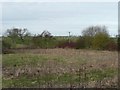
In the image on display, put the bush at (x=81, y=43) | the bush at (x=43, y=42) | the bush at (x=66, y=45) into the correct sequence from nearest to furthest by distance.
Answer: the bush at (x=66, y=45) < the bush at (x=43, y=42) < the bush at (x=81, y=43)

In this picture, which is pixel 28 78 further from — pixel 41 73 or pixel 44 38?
pixel 44 38

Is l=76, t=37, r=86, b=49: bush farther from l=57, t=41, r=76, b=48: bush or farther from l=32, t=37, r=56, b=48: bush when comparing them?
l=32, t=37, r=56, b=48: bush

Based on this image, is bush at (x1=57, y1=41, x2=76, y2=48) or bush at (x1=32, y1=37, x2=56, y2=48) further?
bush at (x1=32, y1=37, x2=56, y2=48)

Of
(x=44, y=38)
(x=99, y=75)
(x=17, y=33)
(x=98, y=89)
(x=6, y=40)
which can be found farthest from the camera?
(x=17, y=33)

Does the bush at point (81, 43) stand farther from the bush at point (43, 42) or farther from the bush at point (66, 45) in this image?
the bush at point (43, 42)

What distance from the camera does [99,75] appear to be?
9562 millimetres

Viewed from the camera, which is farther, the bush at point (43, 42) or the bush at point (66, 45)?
the bush at point (43, 42)

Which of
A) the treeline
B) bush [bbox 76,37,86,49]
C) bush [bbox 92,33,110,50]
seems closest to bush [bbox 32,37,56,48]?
the treeline

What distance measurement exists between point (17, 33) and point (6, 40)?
4.55m

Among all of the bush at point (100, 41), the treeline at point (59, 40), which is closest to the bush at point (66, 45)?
the treeline at point (59, 40)

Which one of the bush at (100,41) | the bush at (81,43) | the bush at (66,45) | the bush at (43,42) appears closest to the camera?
the bush at (100,41)

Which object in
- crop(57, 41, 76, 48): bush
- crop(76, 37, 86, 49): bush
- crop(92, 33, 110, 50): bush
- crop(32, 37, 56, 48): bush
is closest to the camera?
crop(92, 33, 110, 50): bush

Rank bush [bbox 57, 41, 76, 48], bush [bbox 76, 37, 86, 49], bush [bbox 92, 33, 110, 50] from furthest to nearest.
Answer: bush [bbox 76, 37, 86, 49]
bush [bbox 57, 41, 76, 48]
bush [bbox 92, 33, 110, 50]

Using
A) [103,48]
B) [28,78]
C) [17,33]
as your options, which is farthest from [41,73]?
[17,33]
